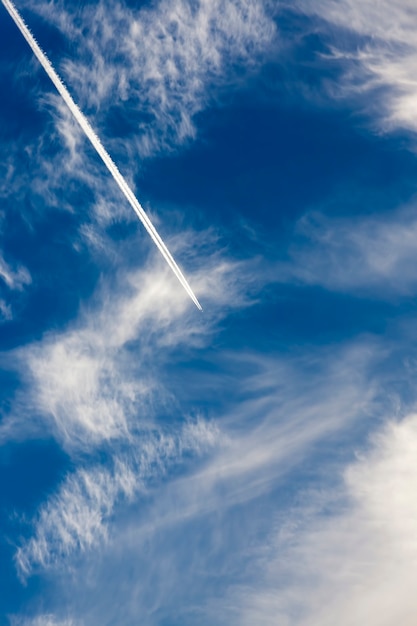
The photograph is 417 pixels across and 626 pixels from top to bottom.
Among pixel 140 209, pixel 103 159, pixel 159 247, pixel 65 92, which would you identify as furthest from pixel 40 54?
pixel 159 247

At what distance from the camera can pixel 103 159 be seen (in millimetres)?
81312

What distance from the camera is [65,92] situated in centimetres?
7538

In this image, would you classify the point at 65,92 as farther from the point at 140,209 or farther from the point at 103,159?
the point at 140,209

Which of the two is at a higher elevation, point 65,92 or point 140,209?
point 65,92

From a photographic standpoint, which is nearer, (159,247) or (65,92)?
(65,92)

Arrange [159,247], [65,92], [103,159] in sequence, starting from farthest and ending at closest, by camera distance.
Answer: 1. [159,247]
2. [103,159]
3. [65,92]

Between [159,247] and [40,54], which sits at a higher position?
Answer: [40,54]

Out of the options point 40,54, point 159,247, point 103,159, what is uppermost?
point 40,54

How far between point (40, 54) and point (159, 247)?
31.8 meters

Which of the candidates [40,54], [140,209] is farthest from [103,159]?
[40,54]

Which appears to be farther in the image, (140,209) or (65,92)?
(140,209)

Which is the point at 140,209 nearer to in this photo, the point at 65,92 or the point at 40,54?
the point at 65,92

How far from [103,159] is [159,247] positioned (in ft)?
52.3

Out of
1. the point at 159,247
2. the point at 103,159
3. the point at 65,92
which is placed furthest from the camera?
the point at 159,247
